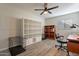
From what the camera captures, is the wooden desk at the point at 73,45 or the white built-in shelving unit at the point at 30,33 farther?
the white built-in shelving unit at the point at 30,33

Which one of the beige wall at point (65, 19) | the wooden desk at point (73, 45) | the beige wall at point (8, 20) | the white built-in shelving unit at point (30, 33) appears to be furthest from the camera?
the white built-in shelving unit at point (30, 33)

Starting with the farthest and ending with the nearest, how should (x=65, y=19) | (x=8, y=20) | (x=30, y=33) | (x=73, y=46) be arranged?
(x=30, y=33) → (x=8, y=20) → (x=73, y=46) → (x=65, y=19)

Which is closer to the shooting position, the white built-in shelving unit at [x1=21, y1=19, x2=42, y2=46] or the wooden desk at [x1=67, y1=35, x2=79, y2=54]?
the wooden desk at [x1=67, y1=35, x2=79, y2=54]

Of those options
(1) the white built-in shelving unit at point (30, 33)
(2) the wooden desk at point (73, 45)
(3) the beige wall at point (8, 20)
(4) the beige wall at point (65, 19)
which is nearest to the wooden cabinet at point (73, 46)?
(2) the wooden desk at point (73, 45)

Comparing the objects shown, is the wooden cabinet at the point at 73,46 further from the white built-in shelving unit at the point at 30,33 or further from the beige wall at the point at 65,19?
the white built-in shelving unit at the point at 30,33

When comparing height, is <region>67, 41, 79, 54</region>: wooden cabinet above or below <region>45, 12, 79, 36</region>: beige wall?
below

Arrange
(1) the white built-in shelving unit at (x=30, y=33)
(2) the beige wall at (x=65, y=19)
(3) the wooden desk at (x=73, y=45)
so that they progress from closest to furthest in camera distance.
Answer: (2) the beige wall at (x=65, y=19) → (3) the wooden desk at (x=73, y=45) → (1) the white built-in shelving unit at (x=30, y=33)

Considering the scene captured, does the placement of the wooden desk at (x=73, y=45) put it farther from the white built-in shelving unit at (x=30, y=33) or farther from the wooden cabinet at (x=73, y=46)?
the white built-in shelving unit at (x=30, y=33)

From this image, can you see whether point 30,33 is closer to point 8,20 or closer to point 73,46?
point 8,20

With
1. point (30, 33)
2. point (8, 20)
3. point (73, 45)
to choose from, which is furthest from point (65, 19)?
point (8, 20)

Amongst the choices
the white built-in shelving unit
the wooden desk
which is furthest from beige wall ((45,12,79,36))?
the white built-in shelving unit

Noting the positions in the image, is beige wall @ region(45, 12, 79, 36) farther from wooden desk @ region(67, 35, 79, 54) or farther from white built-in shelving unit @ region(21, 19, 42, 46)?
white built-in shelving unit @ region(21, 19, 42, 46)

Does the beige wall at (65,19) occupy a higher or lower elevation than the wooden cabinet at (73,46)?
higher

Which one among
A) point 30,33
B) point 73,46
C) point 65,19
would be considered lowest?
point 73,46
